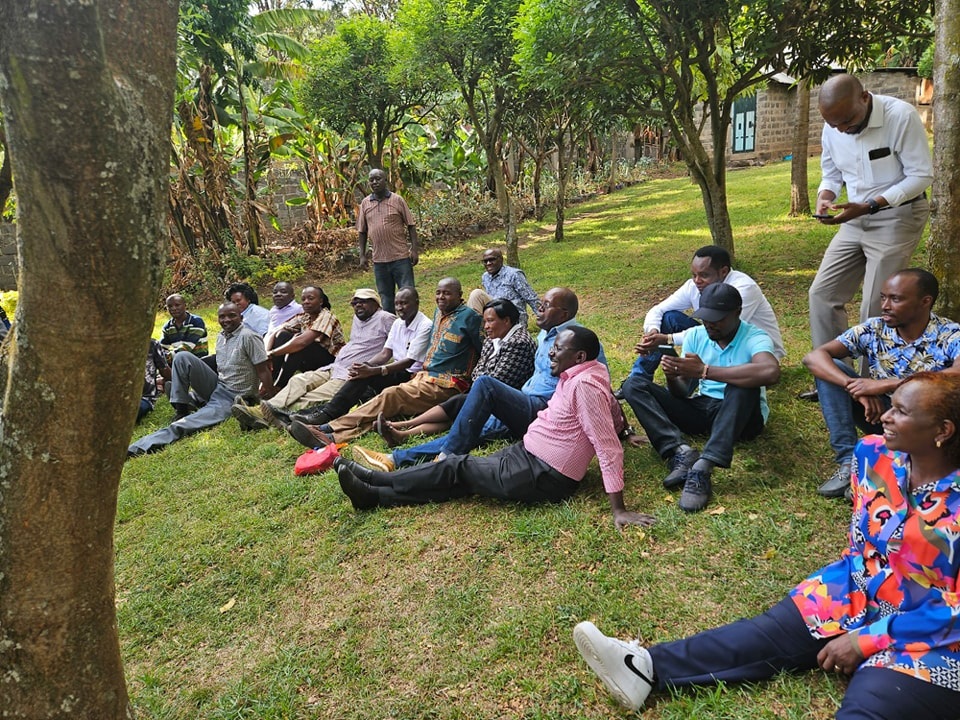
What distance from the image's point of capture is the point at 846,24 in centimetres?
738

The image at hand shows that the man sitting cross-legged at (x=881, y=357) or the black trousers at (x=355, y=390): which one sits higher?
the man sitting cross-legged at (x=881, y=357)

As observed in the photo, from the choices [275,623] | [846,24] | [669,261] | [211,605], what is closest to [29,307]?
[275,623]

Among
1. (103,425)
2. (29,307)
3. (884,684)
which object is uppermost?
(29,307)

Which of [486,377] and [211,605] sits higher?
[486,377]

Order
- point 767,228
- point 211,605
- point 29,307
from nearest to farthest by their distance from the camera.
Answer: point 29,307
point 211,605
point 767,228

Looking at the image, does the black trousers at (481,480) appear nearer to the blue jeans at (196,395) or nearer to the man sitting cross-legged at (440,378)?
the man sitting cross-legged at (440,378)

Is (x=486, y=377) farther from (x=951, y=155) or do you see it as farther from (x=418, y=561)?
(x=951, y=155)

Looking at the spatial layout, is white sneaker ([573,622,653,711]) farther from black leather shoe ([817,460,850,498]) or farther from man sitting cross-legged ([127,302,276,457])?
man sitting cross-legged ([127,302,276,457])

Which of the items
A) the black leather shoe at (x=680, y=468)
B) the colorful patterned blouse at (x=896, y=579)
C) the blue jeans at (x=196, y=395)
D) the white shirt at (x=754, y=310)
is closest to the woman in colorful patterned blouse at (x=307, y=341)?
the blue jeans at (x=196, y=395)

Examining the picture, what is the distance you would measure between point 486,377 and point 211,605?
6.79ft

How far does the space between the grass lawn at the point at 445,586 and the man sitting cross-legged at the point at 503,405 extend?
1.43ft

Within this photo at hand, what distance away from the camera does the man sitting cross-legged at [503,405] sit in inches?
175

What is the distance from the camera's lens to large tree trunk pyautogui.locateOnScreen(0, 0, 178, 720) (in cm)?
158

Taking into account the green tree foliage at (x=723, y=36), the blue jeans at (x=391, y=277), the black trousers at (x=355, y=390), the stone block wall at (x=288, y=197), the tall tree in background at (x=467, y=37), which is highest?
the tall tree in background at (x=467, y=37)
